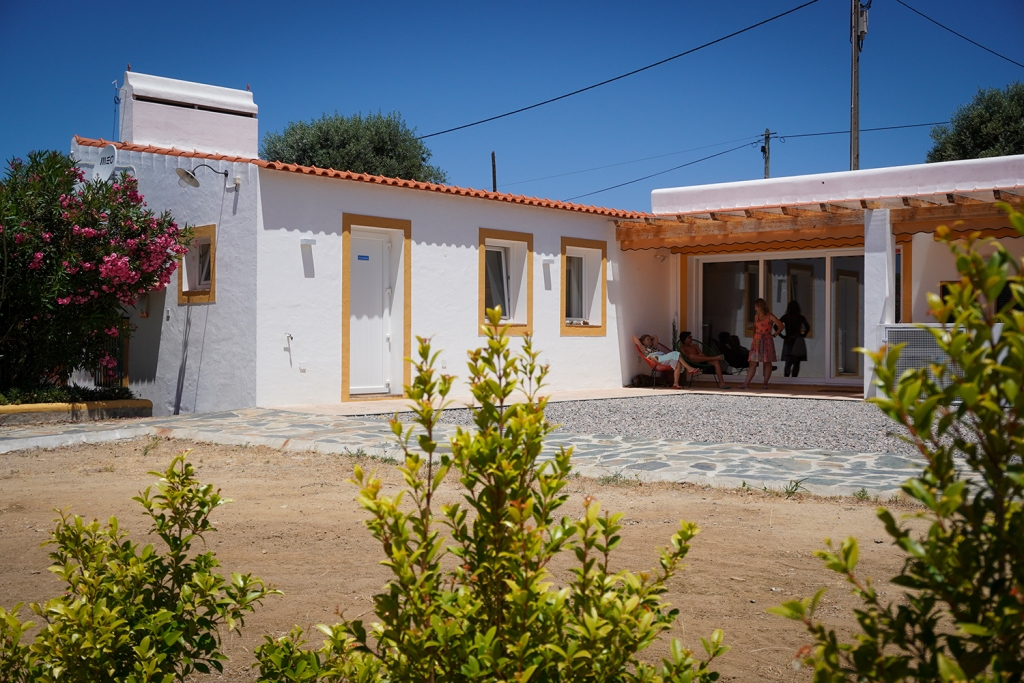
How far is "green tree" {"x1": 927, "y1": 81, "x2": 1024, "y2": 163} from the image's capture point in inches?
1056

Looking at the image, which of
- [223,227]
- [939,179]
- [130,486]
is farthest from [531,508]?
[939,179]

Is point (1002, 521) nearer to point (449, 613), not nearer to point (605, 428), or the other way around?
point (449, 613)

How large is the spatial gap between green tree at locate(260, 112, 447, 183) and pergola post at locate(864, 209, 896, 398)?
19093 mm

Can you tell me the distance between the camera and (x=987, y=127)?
89.4 ft

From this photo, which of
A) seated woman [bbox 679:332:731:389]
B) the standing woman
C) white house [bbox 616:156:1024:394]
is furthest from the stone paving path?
seated woman [bbox 679:332:731:389]

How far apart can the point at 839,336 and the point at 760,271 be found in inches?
72.0

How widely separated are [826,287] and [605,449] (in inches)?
Answer: 367

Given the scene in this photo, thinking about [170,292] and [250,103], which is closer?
[170,292]

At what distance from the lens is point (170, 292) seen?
43.3 feet

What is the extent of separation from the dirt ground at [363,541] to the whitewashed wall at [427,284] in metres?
4.56

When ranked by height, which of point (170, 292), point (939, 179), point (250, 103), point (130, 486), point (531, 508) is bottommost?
point (130, 486)

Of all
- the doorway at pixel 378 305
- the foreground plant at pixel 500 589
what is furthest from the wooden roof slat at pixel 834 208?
the foreground plant at pixel 500 589

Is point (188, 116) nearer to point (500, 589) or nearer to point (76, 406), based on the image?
point (76, 406)

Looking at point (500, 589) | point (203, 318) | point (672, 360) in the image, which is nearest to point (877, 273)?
point (672, 360)
